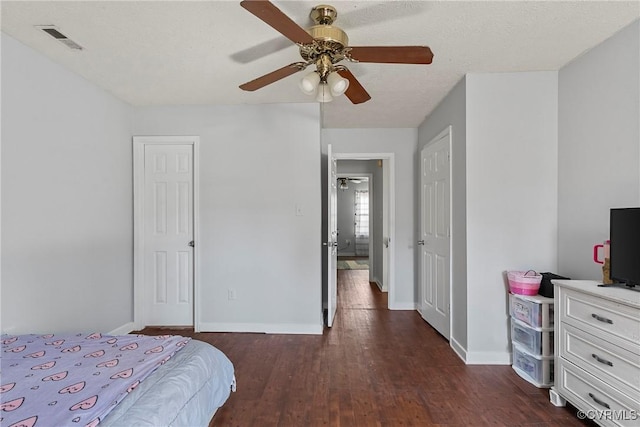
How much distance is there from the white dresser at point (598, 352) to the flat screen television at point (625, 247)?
0.26 ft

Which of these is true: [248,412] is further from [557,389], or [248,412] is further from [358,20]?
[358,20]

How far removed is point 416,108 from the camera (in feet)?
11.8

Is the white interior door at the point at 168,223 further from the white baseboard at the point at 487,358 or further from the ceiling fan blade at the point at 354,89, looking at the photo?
the white baseboard at the point at 487,358

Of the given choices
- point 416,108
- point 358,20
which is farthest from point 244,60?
point 416,108

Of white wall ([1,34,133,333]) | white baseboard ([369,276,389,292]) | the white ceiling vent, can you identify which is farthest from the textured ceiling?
white baseboard ([369,276,389,292])

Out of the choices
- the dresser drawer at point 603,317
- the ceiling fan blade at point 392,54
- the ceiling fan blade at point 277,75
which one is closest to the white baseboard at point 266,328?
the dresser drawer at point 603,317

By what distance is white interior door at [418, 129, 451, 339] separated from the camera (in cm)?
325

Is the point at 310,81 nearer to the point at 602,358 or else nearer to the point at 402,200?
the point at 602,358

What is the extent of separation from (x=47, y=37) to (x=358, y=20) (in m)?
2.10

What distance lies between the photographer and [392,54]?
1.73 m

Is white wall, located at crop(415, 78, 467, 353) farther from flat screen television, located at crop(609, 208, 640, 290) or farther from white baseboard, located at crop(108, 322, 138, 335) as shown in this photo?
white baseboard, located at crop(108, 322, 138, 335)

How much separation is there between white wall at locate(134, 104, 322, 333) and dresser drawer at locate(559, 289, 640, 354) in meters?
2.16

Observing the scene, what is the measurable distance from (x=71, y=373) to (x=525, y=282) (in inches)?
114

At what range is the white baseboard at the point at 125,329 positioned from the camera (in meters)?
3.24
